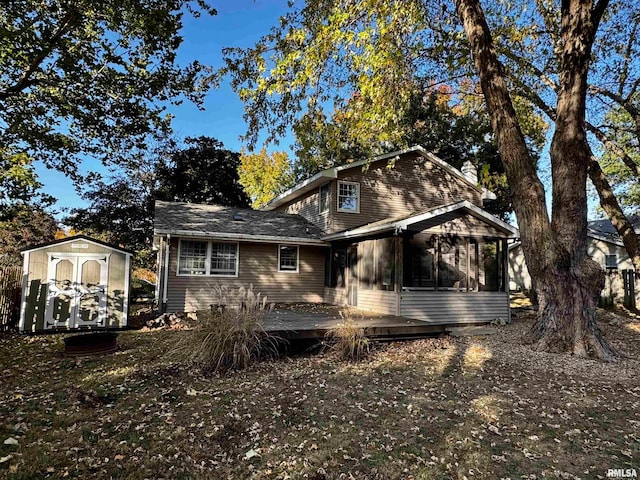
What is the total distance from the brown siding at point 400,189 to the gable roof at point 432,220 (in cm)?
248

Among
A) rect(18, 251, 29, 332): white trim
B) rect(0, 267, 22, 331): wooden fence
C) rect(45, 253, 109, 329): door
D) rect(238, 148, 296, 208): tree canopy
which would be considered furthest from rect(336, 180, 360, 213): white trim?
rect(238, 148, 296, 208): tree canopy

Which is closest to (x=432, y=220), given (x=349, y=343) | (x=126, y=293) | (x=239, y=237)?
(x=349, y=343)

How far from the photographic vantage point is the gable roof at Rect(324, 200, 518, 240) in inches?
386

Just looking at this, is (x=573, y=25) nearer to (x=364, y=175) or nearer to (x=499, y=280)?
(x=499, y=280)

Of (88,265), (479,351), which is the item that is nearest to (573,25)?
(479,351)

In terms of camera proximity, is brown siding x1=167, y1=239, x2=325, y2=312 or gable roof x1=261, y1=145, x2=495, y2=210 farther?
gable roof x1=261, y1=145, x2=495, y2=210

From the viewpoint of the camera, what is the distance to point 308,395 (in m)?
4.95

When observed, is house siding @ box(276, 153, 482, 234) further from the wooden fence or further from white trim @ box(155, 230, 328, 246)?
the wooden fence

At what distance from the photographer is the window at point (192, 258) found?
12086 mm

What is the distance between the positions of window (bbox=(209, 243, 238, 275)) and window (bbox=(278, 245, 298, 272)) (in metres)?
1.71

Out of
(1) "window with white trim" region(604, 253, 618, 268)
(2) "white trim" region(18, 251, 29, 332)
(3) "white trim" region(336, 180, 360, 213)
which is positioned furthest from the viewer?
(1) "window with white trim" region(604, 253, 618, 268)

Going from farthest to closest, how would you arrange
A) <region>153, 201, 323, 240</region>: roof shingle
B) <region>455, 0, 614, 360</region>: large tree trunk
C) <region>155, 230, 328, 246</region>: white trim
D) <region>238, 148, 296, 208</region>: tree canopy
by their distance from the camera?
<region>238, 148, 296, 208</region>: tree canopy
<region>153, 201, 323, 240</region>: roof shingle
<region>155, 230, 328, 246</region>: white trim
<region>455, 0, 614, 360</region>: large tree trunk

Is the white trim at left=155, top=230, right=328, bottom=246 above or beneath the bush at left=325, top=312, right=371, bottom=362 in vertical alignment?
above

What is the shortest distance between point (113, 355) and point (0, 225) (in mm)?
10261
